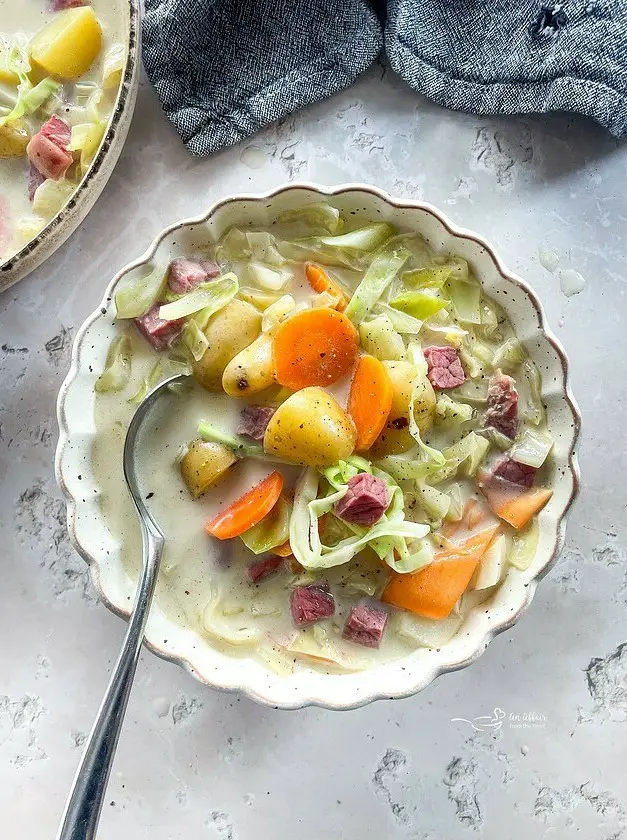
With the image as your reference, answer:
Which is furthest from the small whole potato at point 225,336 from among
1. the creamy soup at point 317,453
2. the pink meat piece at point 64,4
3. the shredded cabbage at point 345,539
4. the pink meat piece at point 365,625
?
the pink meat piece at point 64,4

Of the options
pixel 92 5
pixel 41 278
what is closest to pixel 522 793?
pixel 41 278

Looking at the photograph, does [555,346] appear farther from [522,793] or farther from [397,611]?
[522,793]

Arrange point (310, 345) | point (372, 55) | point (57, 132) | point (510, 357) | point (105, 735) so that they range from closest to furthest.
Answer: point (105, 735), point (310, 345), point (510, 357), point (57, 132), point (372, 55)

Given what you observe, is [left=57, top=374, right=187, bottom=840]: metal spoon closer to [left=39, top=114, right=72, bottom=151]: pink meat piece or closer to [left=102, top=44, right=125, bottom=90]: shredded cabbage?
[left=39, top=114, right=72, bottom=151]: pink meat piece

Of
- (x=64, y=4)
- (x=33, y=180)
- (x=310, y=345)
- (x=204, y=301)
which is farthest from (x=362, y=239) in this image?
(x=64, y=4)

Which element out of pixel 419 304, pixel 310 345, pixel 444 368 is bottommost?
pixel 444 368

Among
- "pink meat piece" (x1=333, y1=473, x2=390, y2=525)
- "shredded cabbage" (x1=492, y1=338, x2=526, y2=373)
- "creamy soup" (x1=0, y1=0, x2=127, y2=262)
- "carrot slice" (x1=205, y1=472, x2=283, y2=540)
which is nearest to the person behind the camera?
"pink meat piece" (x1=333, y1=473, x2=390, y2=525)

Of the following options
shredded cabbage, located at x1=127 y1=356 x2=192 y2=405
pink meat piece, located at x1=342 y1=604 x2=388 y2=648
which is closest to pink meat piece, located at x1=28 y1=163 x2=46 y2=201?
Answer: shredded cabbage, located at x1=127 y1=356 x2=192 y2=405

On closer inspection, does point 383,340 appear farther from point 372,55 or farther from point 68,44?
point 68,44
